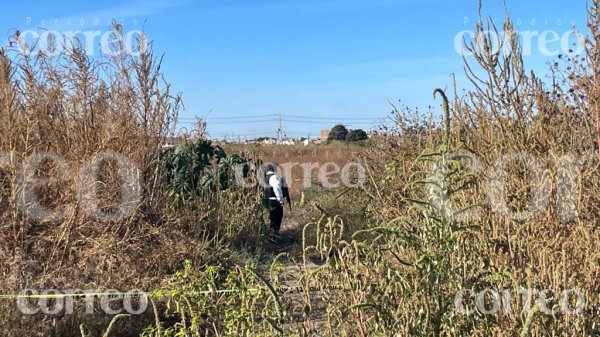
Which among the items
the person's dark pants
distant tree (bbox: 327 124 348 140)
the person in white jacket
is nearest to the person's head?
the person in white jacket

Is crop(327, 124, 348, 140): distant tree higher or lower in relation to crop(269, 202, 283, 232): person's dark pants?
higher

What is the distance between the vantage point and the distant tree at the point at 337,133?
42656 mm

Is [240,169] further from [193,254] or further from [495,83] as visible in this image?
[495,83]

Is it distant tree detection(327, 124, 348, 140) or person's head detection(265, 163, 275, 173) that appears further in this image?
distant tree detection(327, 124, 348, 140)

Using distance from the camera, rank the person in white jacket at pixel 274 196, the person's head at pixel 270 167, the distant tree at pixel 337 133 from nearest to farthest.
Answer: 1. the person in white jacket at pixel 274 196
2. the person's head at pixel 270 167
3. the distant tree at pixel 337 133

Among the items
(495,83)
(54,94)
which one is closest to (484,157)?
(495,83)

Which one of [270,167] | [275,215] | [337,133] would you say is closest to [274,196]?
[275,215]

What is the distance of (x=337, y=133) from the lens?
4350 cm

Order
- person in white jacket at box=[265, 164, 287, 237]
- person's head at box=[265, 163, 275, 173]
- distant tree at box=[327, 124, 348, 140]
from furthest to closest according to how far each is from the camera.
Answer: distant tree at box=[327, 124, 348, 140]
person's head at box=[265, 163, 275, 173]
person in white jacket at box=[265, 164, 287, 237]

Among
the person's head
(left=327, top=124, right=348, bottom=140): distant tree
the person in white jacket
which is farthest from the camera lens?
(left=327, top=124, right=348, bottom=140): distant tree

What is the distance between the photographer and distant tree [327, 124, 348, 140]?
4266cm

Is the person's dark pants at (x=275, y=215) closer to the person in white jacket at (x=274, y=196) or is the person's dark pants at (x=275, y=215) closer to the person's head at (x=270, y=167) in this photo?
the person in white jacket at (x=274, y=196)

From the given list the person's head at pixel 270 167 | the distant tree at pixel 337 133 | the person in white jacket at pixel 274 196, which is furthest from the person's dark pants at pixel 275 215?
the distant tree at pixel 337 133

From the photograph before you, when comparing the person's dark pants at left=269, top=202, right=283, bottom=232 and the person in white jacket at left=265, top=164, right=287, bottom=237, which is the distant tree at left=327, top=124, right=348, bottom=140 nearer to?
the person in white jacket at left=265, top=164, right=287, bottom=237
